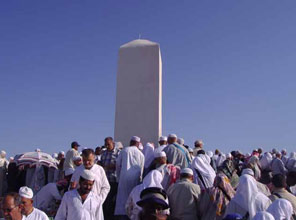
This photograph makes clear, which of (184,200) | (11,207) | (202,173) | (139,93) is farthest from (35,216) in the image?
(139,93)

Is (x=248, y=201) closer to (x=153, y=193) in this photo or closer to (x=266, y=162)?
(x=153, y=193)

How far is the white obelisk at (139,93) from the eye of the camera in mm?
11539

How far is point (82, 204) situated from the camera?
3.70 m

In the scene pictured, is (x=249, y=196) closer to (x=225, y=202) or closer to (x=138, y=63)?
(x=225, y=202)

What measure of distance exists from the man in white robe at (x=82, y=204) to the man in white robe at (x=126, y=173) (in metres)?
2.18

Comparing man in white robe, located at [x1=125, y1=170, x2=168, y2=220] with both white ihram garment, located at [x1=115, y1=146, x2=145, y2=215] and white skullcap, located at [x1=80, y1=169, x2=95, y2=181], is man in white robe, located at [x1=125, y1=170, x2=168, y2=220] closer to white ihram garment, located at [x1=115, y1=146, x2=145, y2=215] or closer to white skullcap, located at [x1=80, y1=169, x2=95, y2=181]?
white skullcap, located at [x1=80, y1=169, x2=95, y2=181]

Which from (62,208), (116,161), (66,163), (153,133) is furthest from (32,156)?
(62,208)

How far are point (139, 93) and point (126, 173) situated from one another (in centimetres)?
605

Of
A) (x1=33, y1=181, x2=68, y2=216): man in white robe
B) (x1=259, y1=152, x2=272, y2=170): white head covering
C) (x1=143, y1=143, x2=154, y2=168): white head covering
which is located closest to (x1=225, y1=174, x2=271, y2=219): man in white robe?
(x1=143, y1=143, x2=154, y2=168): white head covering

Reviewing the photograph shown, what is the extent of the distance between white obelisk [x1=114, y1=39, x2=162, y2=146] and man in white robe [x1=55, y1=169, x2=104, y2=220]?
7643mm

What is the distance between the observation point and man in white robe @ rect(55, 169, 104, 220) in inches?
144

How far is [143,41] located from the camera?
491 inches

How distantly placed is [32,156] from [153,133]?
4.30m

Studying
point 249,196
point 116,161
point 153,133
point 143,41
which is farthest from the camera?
point 143,41
